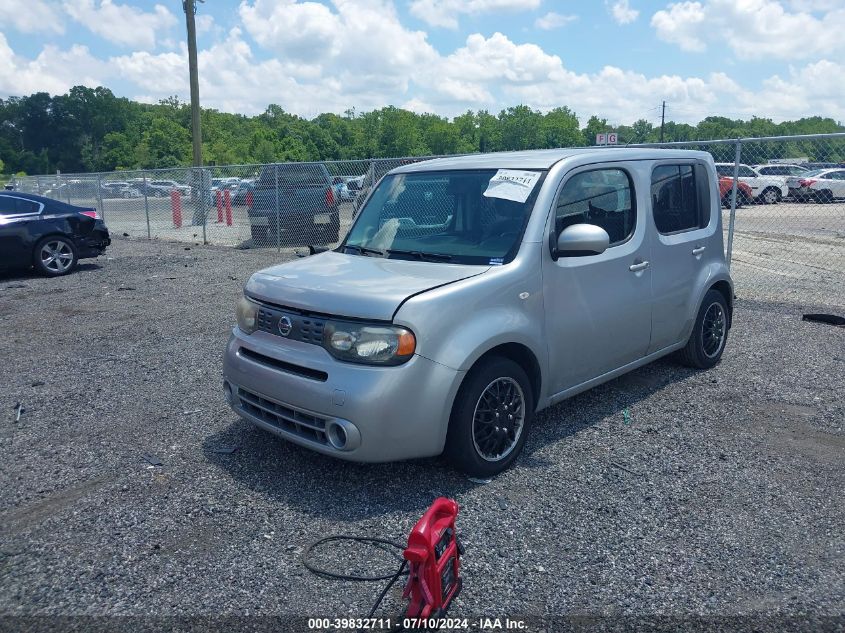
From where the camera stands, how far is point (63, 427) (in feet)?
16.7

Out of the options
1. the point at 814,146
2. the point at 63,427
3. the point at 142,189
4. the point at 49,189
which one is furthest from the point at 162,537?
the point at 49,189

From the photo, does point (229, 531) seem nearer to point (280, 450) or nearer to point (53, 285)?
point (280, 450)

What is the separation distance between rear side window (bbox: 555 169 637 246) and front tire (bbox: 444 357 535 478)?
104cm

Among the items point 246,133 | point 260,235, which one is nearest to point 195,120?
point 260,235

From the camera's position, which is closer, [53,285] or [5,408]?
[5,408]

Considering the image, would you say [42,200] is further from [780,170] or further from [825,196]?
[825,196]

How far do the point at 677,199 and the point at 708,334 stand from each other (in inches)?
50.7

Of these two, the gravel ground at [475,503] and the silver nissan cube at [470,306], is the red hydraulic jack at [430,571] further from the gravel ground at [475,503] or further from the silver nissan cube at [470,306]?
the silver nissan cube at [470,306]

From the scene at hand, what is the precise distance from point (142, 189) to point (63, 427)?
15.6 m

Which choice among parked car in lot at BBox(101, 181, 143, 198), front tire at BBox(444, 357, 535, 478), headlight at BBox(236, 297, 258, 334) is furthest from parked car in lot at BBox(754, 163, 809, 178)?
parked car in lot at BBox(101, 181, 143, 198)

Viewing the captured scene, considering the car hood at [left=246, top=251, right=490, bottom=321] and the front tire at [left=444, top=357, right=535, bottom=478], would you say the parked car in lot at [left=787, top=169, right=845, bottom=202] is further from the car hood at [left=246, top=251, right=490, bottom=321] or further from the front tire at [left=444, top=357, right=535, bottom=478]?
the car hood at [left=246, top=251, right=490, bottom=321]

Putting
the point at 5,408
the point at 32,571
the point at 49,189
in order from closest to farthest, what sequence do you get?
the point at 32,571, the point at 5,408, the point at 49,189

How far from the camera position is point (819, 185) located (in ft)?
30.5

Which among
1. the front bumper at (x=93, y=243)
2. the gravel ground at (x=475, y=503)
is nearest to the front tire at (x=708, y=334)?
the gravel ground at (x=475, y=503)
